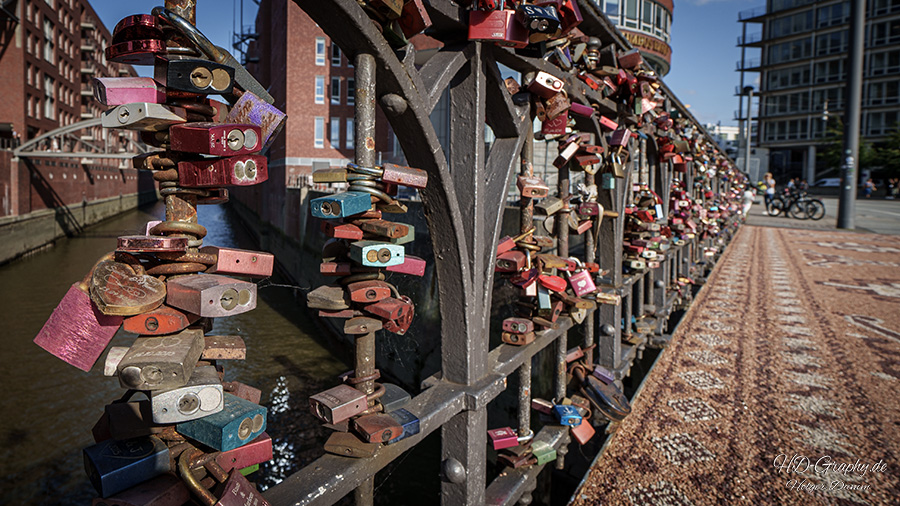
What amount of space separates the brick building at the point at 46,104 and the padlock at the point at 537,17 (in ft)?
99.2

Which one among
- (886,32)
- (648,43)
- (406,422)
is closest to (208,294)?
(406,422)

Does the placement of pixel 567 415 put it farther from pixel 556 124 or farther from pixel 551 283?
pixel 556 124

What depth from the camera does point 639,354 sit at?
5109mm

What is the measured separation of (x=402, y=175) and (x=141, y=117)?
2.40 ft

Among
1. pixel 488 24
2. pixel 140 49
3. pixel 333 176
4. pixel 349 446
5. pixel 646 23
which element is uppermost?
pixel 646 23

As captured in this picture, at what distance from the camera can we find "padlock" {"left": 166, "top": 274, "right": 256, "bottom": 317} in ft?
3.34

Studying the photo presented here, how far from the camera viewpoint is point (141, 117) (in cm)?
101

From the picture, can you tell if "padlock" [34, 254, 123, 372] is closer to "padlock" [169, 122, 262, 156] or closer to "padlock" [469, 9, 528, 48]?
"padlock" [169, 122, 262, 156]

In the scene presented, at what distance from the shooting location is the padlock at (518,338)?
2572 mm

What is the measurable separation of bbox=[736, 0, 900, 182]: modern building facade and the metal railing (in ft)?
180

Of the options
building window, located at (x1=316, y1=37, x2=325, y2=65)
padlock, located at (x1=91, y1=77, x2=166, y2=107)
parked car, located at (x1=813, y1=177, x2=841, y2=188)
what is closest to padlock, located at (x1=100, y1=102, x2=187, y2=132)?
padlock, located at (x1=91, y1=77, x2=166, y2=107)

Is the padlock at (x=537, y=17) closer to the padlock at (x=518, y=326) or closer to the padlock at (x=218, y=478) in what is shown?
the padlock at (x=518, y=326)

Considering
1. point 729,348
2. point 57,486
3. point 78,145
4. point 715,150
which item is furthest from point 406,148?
point 78,145

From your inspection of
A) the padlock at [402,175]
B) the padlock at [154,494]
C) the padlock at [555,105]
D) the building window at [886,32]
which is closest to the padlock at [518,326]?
the padlock at [555,105]
